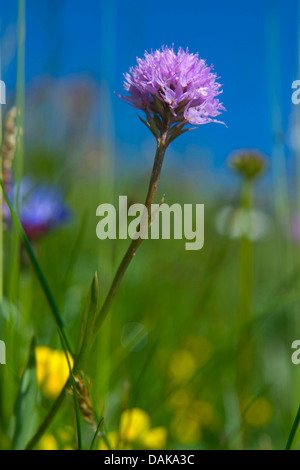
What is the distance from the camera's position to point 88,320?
0.31 meters

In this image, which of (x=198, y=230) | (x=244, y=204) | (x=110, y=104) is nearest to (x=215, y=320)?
(x=198, y=230)

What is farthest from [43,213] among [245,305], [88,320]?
[88,320]

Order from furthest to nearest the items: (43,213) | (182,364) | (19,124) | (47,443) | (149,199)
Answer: (182,364), (43,213), (47,443), (19,124), (149,199)

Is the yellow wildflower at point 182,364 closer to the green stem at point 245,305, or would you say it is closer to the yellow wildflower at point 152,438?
the green stem at point 245,305

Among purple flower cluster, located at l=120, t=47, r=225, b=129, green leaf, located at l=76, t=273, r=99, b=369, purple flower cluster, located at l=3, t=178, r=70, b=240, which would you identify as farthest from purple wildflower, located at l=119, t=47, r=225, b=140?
purple flower cluster, located at l=3, t=178, r=70, b=240

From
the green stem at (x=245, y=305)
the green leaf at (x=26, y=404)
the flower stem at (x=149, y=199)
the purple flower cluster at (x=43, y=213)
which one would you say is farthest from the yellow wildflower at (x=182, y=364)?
the flower stem at (x=149, y=199)

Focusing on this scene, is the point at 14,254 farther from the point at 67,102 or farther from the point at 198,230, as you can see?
the point at 67,102

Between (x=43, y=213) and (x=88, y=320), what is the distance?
0.50 m

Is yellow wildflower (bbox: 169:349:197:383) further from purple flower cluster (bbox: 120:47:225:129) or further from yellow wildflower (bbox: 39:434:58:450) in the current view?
purple flower cluster (bbox: 120:47:225:129)

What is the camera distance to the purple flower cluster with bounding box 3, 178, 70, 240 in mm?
738

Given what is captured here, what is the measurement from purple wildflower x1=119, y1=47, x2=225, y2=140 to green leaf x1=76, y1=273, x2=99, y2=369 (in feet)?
0.37

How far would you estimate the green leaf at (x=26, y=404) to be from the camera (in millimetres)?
386

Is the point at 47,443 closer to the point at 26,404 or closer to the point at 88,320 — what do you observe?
the point at 26,404

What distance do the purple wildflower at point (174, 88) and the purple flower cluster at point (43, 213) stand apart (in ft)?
1.43
